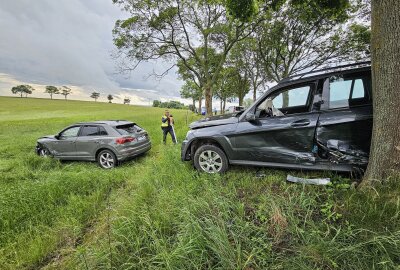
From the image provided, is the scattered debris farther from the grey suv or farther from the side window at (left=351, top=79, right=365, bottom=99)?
the grey suv

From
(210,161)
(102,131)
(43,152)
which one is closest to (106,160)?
(102,131)

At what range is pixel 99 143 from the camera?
7.02 m

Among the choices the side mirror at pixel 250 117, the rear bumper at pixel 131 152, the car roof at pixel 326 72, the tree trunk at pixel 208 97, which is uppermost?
the tree trunk at pixel 208 97

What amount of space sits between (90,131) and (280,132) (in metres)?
6.47

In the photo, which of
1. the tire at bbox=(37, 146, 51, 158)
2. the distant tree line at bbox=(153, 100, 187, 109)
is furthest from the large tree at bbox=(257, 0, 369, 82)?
the distant tree line at bbox=(153, 100, 187, 109)

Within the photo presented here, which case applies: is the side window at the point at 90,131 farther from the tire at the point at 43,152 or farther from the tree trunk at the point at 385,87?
the tree trunk at the point at 385,87

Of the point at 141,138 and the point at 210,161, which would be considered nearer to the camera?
the point at 210,161

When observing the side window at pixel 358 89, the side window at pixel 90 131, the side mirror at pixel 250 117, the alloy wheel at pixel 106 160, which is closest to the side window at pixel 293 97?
the side mirror at pixel 250 117

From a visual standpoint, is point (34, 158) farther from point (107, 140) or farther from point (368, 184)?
point (368, 184)

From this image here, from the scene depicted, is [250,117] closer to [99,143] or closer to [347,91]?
[347,91]

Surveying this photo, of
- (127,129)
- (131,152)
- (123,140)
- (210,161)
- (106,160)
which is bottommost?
(106,160)

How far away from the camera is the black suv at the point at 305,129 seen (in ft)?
10.7

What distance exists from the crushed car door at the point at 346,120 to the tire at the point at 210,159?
5.64ft

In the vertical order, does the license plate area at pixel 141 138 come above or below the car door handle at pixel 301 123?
below
